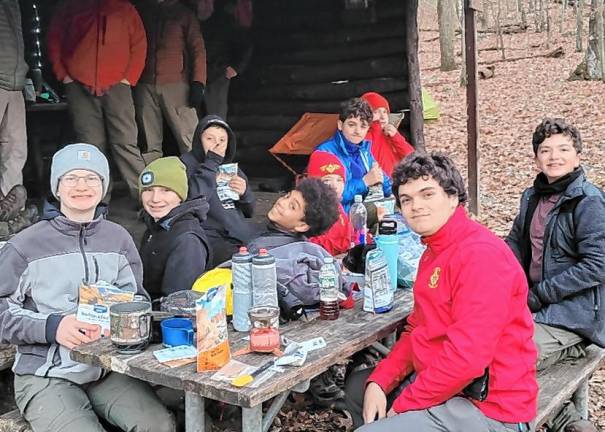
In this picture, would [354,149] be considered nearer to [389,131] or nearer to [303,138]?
[389,131]

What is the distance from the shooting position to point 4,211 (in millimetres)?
5496

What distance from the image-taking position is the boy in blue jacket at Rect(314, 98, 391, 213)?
5566mm

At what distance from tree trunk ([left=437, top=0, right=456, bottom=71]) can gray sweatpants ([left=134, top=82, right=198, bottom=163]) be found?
13465 mm

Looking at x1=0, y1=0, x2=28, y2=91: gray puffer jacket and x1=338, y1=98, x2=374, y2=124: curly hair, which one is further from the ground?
x1=0, y1=0, x2=28, y2=91: gray puffer jacket

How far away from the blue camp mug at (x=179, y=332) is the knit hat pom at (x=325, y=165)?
9.17ft

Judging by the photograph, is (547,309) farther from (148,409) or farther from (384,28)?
(384,28)

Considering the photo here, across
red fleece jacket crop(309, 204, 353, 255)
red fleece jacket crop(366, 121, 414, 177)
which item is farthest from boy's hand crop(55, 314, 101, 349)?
red fleece jacket crop(366, 121, 414, 177)

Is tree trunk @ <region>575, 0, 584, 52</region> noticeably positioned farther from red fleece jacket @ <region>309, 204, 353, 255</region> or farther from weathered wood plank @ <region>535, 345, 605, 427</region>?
weathered wood plank @ <region>535, 345, 605, 427</region>

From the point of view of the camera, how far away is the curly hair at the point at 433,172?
2.77 m

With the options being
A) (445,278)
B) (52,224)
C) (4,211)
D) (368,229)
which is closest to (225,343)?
(445,278)

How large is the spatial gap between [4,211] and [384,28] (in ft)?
14.7

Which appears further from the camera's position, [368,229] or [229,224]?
[368,229]

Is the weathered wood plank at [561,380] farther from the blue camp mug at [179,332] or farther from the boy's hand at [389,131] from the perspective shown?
the boy's hand at [389,131]

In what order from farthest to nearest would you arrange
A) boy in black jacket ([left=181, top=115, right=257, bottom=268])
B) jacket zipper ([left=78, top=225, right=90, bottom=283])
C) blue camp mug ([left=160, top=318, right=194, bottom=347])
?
boy in black jacket ([left=181, top=115, right=257, bottom=268]), jacket zipper ([left=78, top=225, right=90, bottom=283]), blue camp mug ([left=160, top=318, right=194, bottom=347])
